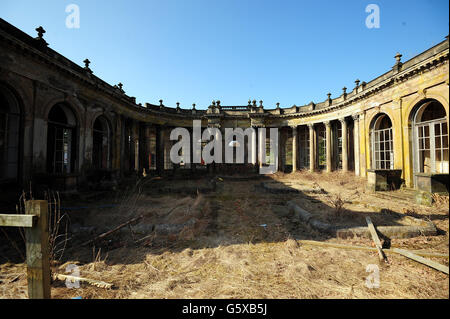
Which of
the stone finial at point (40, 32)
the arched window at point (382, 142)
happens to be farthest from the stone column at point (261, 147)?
the stone finial at point (40, 32)

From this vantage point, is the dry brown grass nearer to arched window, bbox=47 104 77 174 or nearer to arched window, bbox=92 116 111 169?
arched window, bbox=47 104 77 174

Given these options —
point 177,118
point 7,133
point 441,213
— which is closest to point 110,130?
point 7,133

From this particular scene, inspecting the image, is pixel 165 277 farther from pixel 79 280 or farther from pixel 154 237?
pixel 154 237

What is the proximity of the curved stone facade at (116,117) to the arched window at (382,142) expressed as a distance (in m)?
0.05

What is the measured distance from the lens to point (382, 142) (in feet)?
37.8

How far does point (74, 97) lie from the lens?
368 inches

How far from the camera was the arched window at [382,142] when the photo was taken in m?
10.9

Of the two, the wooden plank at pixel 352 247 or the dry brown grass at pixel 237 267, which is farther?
the wooden plank at pixel 352 247

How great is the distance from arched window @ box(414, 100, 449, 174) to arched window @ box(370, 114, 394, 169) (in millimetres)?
1703

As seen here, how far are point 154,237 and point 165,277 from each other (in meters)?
1.57

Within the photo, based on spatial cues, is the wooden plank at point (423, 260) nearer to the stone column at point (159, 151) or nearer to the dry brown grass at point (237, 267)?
the dry brown grass at point (237, 267)

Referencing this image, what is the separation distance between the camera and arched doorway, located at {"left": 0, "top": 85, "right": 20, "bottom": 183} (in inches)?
276

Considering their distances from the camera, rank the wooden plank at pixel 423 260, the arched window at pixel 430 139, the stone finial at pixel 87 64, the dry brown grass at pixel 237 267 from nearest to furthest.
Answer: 1. the dry brown grass at pixel 237 267
2. the wooden plank at pixel 423 260
3. the arched window at pixel 430 139
4. the stone finial at pixel 87 64

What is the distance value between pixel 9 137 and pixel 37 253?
8.51 metres
